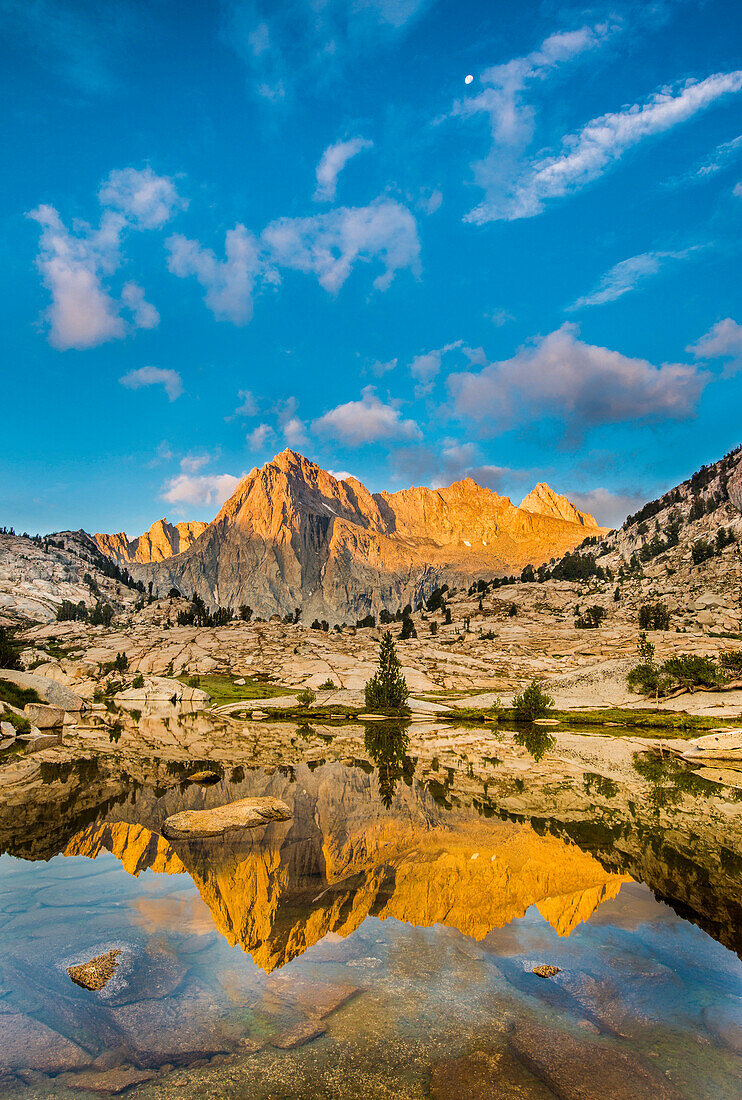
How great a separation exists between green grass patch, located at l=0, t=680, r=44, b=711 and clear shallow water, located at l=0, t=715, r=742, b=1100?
40.8m

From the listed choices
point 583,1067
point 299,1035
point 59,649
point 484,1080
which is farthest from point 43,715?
point 59,649

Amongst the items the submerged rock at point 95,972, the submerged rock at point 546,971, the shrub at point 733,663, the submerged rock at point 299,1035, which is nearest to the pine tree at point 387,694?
the shrub at point 733,663

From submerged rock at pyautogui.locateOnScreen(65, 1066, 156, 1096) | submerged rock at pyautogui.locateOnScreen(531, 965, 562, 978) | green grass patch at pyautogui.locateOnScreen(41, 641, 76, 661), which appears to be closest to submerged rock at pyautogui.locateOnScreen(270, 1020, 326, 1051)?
submerged rock at pyautogui.locateOnScreen(65, 1066, 156, 1096)

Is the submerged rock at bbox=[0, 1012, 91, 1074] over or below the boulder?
over

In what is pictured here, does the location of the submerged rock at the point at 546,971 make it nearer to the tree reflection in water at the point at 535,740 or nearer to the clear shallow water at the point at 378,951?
the clear shallow water at the point at 378,951

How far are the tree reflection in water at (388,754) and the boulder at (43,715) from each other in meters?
39.1

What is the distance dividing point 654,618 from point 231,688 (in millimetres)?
127570

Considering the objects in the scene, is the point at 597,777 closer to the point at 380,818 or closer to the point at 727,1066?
the point at 380,818

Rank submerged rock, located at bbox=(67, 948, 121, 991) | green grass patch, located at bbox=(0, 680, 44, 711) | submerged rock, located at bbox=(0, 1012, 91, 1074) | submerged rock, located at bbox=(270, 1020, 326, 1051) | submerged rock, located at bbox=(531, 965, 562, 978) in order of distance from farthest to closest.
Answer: green grass patch, located at bbox=(0, 680, 44, 711)
submerged rock, located at bbox=(531, 965, 562, 978)
submerged rock, located at bbox=(67, 948, 121, 991)
submerged rock, located at bbox=(270, 1020, 326, 1051)
submerged rock, located at bbox=(0, 1012, 91, 1074)

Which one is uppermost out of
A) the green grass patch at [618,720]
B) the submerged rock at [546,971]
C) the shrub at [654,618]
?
the shrub at [654,618]

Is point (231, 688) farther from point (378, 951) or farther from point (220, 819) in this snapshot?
point (378, 951)

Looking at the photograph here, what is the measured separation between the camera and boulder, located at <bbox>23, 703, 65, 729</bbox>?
204 ft

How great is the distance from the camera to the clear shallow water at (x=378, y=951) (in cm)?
870

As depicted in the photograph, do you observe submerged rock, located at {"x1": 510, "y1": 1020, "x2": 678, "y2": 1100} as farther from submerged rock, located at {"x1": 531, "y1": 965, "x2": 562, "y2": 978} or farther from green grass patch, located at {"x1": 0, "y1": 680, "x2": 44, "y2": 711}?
green grass patch, located at {"x1": 0, "y1": 680, "x2": 44, "y2": 711}
